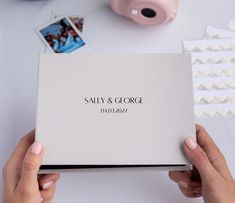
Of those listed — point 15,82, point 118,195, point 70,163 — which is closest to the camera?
point 70,163

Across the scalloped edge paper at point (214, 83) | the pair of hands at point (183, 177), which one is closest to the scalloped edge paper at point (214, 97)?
the scalloped edge paper at point (214, 83)

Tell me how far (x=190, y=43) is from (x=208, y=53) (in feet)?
0.15

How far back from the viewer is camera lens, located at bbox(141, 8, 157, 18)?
2.54 ft

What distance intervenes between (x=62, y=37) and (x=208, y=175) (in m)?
0.45

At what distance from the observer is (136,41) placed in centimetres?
82

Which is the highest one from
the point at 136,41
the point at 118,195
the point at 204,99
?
the point at 136,41

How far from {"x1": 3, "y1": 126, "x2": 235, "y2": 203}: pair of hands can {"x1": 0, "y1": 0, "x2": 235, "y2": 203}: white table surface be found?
4 cm

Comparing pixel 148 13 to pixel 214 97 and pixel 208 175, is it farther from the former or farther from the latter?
pixel 208 175

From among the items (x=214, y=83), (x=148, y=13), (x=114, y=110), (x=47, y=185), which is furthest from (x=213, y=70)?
(x=47, y=185)

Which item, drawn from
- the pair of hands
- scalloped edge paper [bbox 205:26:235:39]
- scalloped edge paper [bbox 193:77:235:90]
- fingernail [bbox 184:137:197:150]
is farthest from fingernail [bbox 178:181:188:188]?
scalloped edge paper [bbox 205:26:235:39]

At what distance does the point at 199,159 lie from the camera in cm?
57

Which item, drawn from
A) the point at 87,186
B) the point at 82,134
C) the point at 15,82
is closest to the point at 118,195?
the point at 87,186

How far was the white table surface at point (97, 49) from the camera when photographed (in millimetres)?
684

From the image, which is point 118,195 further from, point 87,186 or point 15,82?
point 15,82
